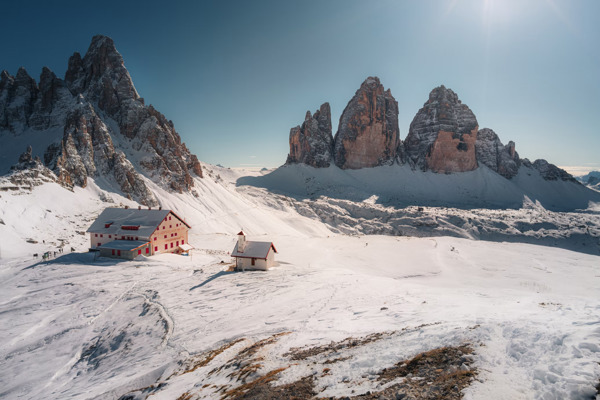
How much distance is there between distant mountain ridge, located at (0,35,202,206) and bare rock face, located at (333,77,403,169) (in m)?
64.4

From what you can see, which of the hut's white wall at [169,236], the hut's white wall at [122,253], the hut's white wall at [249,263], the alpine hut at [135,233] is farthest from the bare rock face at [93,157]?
the hut's white wall at [249,263]

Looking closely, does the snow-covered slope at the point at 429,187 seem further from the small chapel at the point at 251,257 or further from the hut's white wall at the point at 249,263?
the hut's white wall at the point at 249,263

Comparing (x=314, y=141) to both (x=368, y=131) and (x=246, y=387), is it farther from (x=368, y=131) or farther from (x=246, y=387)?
(x=246, y=387)

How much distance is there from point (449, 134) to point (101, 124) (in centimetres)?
11624

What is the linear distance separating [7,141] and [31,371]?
270 ft

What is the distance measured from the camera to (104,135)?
61.4 m

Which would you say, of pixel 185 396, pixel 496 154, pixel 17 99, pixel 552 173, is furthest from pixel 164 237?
pixel 552 173

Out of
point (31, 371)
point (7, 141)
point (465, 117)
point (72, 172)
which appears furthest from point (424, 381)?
point (465, 117)

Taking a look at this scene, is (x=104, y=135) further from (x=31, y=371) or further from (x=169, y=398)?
(x=169, y=398)

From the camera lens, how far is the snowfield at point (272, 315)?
7.09 meters

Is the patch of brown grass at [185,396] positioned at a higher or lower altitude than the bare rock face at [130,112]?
lower

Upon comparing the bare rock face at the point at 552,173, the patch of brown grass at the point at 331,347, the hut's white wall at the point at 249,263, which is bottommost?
the hut's white wall at the point at 249,263

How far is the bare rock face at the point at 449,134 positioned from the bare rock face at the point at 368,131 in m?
13.9

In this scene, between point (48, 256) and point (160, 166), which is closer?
point (48, 256)
